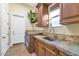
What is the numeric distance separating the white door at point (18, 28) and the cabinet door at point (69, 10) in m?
0.57

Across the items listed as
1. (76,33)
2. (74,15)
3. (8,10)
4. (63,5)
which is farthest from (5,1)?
(76,33)

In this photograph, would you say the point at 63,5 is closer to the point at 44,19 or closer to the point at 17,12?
the point at 17,12

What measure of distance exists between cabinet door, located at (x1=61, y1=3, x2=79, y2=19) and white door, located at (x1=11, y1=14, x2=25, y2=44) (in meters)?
0.57

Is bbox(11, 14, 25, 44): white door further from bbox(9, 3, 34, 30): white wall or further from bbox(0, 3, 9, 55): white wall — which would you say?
bbox(0, 3, 9, 55): white wall

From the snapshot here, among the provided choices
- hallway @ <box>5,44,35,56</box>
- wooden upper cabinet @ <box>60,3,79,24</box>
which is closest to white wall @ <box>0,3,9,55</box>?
hallway @ <box>5,44,35,56</box>

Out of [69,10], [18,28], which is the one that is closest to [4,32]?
[18,28]

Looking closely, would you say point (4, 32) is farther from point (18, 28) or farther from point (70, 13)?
point (70, 13)

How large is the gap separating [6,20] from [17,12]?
30 centimetres

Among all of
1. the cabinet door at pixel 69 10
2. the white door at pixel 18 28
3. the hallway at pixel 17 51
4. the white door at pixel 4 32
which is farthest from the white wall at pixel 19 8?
the cabinet door at pixel 69 10

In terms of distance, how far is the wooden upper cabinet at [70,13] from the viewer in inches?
47.2

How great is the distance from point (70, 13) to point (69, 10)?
5cm

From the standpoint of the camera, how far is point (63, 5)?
4.79 ft

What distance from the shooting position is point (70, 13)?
4.25 ft

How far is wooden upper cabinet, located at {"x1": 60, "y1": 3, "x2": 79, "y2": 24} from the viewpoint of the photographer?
1198mm
